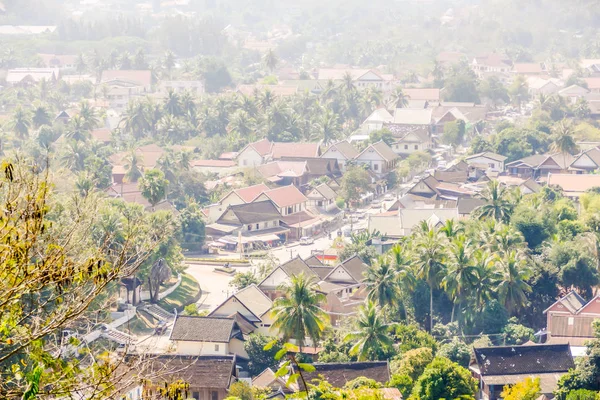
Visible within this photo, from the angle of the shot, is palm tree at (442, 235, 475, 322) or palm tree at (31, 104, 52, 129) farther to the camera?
palm tree at (31, 104, 52, 129)

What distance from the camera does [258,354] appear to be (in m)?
35.8

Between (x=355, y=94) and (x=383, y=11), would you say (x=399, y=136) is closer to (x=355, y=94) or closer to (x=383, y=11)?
(x=355, y=94)

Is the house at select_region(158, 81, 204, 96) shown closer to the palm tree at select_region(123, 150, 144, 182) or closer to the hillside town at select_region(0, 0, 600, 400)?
the hillside town at select_region(0, 0, 600, 400)

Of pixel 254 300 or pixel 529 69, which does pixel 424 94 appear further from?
pixel 254 300

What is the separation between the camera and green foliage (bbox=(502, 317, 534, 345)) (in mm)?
38250

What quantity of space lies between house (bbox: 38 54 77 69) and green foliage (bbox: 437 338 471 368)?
91510mm

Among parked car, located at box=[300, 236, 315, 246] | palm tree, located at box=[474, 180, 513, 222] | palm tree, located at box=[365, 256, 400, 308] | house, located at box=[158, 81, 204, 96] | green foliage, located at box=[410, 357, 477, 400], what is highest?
house, located at box=[158, 81, 204, 96]

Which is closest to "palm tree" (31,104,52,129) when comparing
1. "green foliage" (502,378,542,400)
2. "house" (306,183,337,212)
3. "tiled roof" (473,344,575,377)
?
"house" (306,183,337,212)

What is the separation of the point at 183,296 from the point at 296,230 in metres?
13.2

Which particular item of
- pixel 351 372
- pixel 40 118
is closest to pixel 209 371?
pixel 351 372

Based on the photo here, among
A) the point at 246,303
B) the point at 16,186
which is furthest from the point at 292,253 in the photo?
the point at 16,186

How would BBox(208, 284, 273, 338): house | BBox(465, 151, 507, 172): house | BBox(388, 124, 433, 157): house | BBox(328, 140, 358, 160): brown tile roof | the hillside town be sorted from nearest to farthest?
the hillside town < BBox(208, 284, 273, 338): house < BBox(465, 151, 507, 172): house < BBox(328, 140, 358, 160): brown tile roof < BBox(388, 124, 433, 157): house

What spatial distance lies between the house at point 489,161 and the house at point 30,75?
52.2m

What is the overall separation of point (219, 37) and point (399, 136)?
72.7 m
